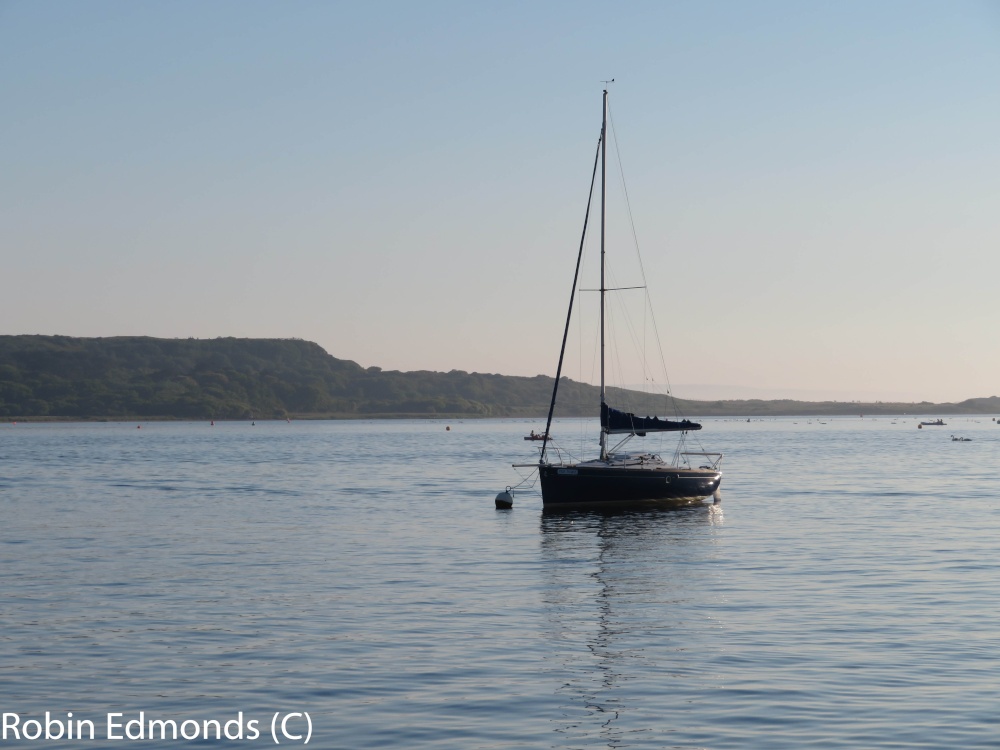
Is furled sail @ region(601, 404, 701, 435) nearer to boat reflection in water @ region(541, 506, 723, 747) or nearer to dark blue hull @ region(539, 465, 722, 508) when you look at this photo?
dark blue hull @ region(539, 465, 722, 508)

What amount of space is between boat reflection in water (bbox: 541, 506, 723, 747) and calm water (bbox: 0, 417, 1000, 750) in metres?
0.08

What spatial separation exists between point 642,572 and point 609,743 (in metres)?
16.2

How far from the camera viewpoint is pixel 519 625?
873 inches

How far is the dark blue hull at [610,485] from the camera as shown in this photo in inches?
1834

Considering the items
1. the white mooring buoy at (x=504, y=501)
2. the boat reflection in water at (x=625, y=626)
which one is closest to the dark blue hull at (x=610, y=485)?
the white mooring buoy at (x=504, y=501)

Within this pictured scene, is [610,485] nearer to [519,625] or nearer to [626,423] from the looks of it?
[626,423]

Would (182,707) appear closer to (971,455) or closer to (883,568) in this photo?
(883,568)

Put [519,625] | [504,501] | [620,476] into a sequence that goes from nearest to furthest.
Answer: [519,625] < [620,476] < [504,501]

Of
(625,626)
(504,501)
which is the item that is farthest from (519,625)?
(504,501)

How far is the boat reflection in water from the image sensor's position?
15.6 metres

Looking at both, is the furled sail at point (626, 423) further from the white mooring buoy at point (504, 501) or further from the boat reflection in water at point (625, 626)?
the boat reflection in water at point (625, 626)

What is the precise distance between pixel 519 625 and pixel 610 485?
2502 cm

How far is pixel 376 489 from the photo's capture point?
66.8 metres

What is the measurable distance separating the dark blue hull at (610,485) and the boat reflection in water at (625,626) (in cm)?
513
